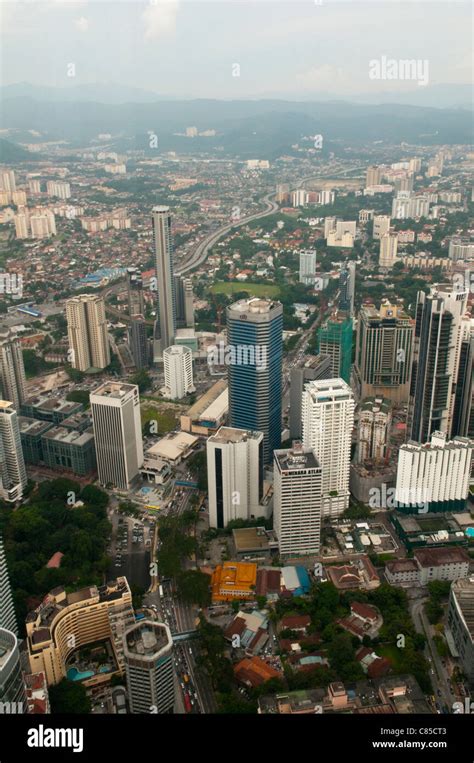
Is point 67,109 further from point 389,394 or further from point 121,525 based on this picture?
point 121,525

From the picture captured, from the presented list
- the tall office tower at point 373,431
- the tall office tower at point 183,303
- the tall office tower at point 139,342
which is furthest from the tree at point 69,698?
the tall office tower at point 183,303

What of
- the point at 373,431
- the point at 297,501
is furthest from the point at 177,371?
the point at 297,501

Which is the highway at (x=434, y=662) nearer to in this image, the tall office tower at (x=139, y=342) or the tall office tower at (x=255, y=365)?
the tall office tower at (x=255, y=365)

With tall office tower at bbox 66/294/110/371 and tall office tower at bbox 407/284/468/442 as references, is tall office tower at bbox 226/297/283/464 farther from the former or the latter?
tall office tower at bbox 66/294/110/371

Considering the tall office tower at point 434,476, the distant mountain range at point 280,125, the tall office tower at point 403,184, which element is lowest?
→ the tall office tower at point 434,476

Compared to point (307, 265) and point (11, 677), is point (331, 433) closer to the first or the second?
point (11, 677)

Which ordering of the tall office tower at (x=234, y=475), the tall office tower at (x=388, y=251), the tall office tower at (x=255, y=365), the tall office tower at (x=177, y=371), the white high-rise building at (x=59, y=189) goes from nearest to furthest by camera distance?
the tall office tower at (x=234, y=475), the tall office tower at (x=255, y=365), the tall office tower at (x=177, y=371), the tall office tower at (x=388, y=251), the white high-rise building at (x=59, y=189)

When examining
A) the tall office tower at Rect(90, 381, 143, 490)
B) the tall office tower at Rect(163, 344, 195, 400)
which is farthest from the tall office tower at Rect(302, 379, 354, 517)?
the tall office tower at Rect(163, 344, 195, 400)
